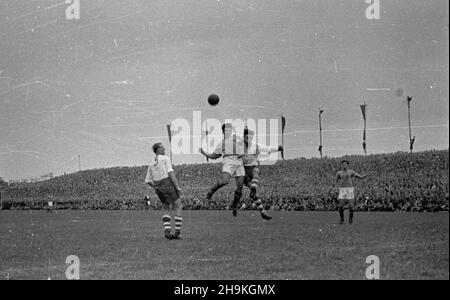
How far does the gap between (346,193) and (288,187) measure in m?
14.6

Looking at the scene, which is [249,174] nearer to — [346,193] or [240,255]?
[346,193]

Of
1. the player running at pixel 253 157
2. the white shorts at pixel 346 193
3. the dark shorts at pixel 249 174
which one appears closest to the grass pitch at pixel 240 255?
the player running at pixel 253 157

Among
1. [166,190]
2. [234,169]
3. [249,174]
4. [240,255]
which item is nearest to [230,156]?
[234,169]

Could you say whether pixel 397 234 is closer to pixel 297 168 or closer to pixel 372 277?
pixel 372 277

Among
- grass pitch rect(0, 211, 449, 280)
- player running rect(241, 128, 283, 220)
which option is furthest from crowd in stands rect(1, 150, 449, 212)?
grass pitch rect(0, 211, 449, 280)

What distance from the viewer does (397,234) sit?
12.8m

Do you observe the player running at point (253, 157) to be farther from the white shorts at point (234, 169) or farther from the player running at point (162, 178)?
the player running at point (162, 178)

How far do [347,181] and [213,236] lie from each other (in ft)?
16.7

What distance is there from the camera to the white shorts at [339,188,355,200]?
17.0m

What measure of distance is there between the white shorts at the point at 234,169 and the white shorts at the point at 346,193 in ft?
12.6

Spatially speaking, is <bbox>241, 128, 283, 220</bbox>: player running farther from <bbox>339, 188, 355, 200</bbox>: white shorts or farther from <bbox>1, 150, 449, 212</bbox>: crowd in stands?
<bbox>1, 150, 449, 212</bbox>: crowd in stands

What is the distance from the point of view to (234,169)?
566 inches

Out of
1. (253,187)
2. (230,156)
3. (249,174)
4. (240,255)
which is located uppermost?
(230,156)

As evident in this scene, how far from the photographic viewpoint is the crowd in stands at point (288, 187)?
28.0m
